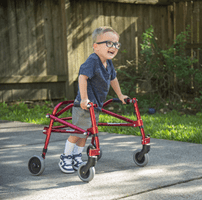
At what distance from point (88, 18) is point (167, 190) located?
6062 millimetres

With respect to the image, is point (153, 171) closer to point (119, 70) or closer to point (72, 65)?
point (119, 70)

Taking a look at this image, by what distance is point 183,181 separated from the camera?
2.82m

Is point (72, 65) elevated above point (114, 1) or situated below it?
below

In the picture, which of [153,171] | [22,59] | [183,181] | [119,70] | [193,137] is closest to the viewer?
[183,181]

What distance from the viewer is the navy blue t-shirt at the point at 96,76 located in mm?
3070

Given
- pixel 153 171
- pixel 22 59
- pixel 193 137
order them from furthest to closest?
1. pixel 22 59
2. pixel 193 137
3. pixel 153 171

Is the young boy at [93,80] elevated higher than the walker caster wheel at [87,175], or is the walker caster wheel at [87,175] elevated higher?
the young boy at [93,80]

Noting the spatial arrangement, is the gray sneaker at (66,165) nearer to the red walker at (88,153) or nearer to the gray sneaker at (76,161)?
the gray sneaker at (76,161)

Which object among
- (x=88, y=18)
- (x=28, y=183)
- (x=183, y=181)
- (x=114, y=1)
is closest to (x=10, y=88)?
(x=88, y=18)

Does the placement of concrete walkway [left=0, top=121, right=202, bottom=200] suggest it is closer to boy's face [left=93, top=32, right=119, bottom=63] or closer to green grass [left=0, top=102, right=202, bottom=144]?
green grass [left=0, top=102, right=202, bottom=144]

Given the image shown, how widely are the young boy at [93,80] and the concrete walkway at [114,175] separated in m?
0.19

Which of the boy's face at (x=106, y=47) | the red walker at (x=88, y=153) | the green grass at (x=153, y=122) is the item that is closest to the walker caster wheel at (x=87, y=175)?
the red walker at (x=88, y=153)

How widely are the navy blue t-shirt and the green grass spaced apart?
173 cm

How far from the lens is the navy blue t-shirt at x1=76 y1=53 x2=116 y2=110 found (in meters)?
3.07
